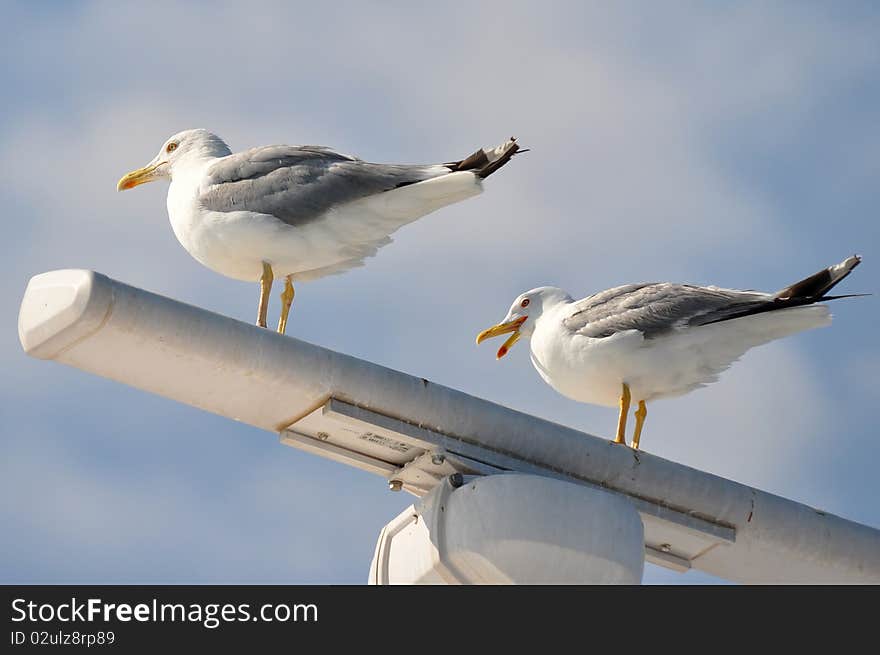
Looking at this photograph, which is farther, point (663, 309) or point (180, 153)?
point (180, 153)

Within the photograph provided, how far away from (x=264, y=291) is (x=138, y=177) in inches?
82.5

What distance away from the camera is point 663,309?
41.2ft

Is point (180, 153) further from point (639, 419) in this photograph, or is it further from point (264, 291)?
point (639, 419)

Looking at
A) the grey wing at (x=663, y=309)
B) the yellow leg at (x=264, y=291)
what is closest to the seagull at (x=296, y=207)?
the yellow leg at (x=264, y=291)

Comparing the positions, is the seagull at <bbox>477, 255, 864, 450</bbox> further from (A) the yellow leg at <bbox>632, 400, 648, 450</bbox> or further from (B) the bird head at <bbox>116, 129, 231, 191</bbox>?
(B) the bird head at <bbox>116, 129, 231, 191</bbox>

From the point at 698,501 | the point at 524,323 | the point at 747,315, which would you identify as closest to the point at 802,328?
the point at 747,315

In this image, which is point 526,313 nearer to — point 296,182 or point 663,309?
point 663,309

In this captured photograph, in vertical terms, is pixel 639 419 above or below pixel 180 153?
below

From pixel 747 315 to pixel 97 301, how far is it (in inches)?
227

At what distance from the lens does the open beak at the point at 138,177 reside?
1340 centimetres

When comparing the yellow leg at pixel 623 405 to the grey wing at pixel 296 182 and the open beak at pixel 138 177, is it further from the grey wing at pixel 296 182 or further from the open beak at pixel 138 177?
the open beak at pixel 138 177

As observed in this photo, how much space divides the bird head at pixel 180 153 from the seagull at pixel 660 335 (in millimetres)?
2999

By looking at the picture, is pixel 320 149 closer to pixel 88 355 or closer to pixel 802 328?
pixel 802 328

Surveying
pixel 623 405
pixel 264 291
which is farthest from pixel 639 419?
pixel 264 291
